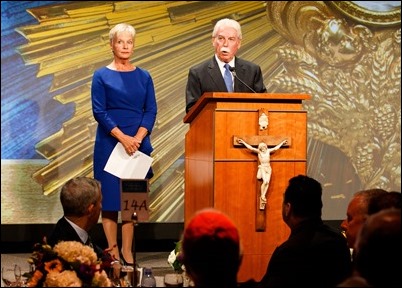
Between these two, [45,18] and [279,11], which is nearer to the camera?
[45,18]

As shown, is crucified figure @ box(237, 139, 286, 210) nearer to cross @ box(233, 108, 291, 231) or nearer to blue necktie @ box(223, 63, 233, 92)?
cross @ box(233, 108, 291, 231)

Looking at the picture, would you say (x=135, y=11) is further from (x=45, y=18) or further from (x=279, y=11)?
(x=279, y=11)

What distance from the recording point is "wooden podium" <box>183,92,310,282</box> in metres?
4.85

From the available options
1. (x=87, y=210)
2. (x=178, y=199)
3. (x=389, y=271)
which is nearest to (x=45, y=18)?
(x=178, y=199)

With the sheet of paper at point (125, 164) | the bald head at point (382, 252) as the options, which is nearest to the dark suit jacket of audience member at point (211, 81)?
the sheet of paper at point (125, 164)

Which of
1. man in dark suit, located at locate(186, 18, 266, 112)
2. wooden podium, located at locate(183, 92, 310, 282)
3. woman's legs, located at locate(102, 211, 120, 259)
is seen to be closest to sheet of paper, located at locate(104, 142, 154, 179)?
woman's legs, located at locate(102, 211, 120, 259)

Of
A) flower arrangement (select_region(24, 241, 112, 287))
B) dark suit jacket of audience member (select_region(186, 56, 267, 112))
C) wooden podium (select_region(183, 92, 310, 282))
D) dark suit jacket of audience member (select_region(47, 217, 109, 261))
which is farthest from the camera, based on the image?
dark suit jacket of audience member (select_region(186, 56, 267, 112))

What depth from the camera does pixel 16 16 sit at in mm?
7629

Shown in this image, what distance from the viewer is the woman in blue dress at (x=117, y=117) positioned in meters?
6.25

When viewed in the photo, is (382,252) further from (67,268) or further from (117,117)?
(117,117)

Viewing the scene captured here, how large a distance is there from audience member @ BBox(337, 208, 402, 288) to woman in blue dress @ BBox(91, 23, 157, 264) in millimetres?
3688

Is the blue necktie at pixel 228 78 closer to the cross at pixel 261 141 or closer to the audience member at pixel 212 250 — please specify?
the cross at pixel 261 141

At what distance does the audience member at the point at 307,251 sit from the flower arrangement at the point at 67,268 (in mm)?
800

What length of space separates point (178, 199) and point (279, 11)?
1.91m
